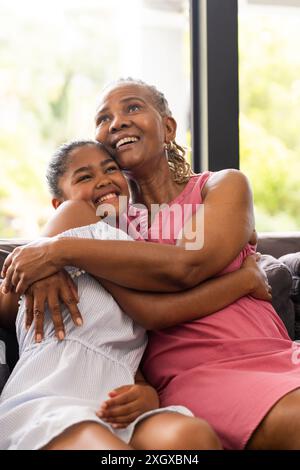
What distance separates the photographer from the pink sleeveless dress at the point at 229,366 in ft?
4.95

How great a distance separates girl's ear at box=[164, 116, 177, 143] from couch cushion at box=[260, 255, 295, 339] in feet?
1.75

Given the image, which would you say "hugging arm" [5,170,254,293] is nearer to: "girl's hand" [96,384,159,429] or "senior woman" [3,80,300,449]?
"senior woman" [3,80,300,449]

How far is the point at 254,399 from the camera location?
1506 mm

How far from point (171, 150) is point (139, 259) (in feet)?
2.18

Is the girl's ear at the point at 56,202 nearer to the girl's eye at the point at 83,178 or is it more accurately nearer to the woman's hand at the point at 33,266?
the girl's eye at the point at 83,178

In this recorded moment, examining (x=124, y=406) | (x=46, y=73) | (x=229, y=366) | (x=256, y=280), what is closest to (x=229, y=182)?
(x=256, y=280)

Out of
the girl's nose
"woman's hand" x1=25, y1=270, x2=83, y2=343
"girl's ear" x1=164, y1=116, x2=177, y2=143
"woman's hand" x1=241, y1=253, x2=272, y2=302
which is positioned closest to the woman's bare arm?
"woman's hand" x1=241, y1=253, x2=272, y2=302

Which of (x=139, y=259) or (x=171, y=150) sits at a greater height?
(x=171, y=150)

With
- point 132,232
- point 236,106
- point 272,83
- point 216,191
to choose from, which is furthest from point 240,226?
point 272,83

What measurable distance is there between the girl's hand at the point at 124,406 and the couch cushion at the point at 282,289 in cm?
83

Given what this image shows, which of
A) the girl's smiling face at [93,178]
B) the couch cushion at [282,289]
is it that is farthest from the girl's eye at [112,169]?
the couch cushion at [282,289]

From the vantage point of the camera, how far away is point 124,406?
1.35 metres

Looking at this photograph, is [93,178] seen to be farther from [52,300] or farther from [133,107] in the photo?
[52,300]

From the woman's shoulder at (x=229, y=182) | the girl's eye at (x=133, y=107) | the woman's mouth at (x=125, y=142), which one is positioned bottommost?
the woman's shoulder at (x=229, y=182)
